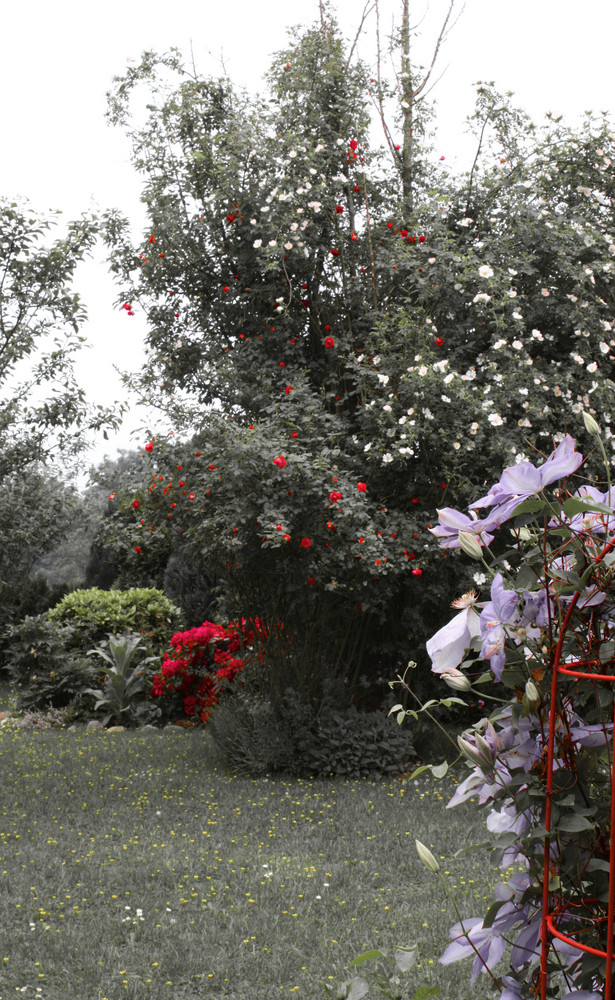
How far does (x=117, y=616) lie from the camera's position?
28.7 ft

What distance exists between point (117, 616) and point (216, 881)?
18.5 feet

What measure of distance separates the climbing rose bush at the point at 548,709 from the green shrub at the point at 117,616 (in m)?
7.84

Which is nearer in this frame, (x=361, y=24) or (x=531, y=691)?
(x=531, y=691)

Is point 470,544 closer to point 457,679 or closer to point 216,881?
point 457,679

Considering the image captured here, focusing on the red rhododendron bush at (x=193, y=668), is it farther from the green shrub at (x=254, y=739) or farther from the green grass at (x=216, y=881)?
the green grass at (x=216, y=881)

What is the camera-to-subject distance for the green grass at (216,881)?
263 cm

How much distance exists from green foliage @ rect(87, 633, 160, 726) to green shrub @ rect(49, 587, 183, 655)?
2.94ft

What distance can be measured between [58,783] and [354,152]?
15.6 ft

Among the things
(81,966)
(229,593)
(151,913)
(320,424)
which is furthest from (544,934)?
(229,593)

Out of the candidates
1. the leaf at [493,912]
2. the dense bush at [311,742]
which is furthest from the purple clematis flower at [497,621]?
the dense bush at [311,742]

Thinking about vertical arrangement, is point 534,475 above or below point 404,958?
above

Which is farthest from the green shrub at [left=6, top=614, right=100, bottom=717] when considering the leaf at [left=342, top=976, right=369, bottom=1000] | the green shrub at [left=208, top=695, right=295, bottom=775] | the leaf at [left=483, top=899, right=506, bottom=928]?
the leaf at [left=483, top=899, right=506, bottom=928]

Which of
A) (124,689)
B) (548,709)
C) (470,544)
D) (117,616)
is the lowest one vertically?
(124,689)

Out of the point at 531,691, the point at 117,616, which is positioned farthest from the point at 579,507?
the point at 117,616
